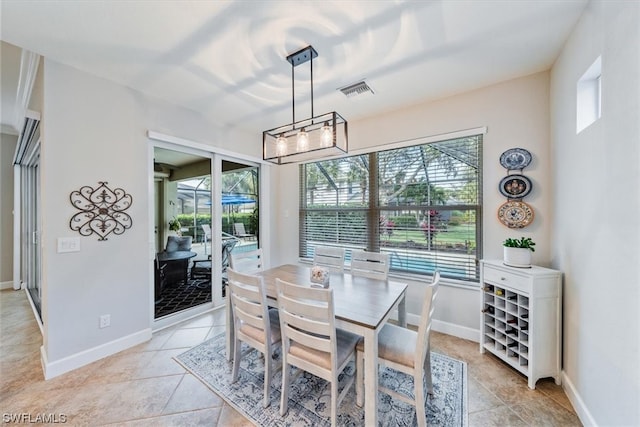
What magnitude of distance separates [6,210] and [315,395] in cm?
609

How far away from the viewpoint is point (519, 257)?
82.0 inches

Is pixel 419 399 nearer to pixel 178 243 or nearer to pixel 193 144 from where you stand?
pixel 178 243

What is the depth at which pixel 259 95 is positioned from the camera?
2.79 meters

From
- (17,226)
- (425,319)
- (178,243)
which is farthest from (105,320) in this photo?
(17,226)

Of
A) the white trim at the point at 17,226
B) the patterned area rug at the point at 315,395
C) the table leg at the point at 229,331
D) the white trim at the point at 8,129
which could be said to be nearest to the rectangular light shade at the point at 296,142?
the table leg at the point at 229,331

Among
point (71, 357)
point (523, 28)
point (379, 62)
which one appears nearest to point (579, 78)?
point (523, 28)

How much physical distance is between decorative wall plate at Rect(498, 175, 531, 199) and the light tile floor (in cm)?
159

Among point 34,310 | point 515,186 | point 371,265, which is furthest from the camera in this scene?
point 34,310

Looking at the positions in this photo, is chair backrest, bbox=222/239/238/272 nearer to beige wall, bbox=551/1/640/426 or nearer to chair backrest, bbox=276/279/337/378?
chair backrest, bbox=276/279/337/378

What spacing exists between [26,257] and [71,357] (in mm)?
3326

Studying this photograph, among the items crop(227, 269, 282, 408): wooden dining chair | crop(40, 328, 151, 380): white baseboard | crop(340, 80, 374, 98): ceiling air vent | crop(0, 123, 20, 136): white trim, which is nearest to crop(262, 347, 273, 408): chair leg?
crop(227, 269, 282, 408): wooden dining chair

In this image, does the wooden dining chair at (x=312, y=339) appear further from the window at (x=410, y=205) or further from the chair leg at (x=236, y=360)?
the window at (x=410, y=205)

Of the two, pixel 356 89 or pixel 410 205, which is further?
pixel 410 205

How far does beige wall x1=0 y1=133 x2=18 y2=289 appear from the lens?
4.18 metres
